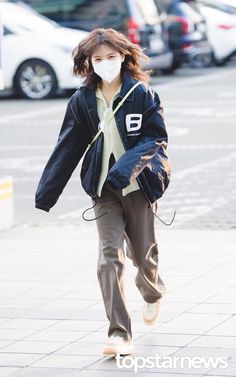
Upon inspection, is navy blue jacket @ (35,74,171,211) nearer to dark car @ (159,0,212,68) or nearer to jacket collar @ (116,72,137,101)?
jacket collar @ (116,72,137,101)

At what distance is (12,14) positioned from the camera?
23.8m

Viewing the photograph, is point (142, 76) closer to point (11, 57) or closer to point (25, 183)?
point (25, 183)

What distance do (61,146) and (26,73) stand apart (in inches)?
682

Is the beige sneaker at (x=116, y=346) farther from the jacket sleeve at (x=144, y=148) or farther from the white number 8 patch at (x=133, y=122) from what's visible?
the white number 8 patch at (x=133, y=122)

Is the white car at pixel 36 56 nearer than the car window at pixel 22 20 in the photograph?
Yes

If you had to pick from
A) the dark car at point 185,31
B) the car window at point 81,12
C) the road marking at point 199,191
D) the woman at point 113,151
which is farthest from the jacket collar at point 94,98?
the dark car at point 185,31

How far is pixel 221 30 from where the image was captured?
30812mm

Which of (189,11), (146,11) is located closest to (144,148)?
(146,11)

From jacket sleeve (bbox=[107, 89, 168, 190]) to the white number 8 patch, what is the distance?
0.02 m

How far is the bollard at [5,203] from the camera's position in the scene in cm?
1082

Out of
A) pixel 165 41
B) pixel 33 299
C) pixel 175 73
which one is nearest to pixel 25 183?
pixel 33 299

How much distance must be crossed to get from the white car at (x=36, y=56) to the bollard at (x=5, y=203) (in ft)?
40.1

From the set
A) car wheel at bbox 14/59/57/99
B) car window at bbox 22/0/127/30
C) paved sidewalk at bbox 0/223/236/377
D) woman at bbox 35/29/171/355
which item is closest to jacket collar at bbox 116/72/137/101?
woman at bbox 35/29/171/355

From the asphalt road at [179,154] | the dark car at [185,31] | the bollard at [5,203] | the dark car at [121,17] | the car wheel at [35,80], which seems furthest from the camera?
the dark car at [185,31]
